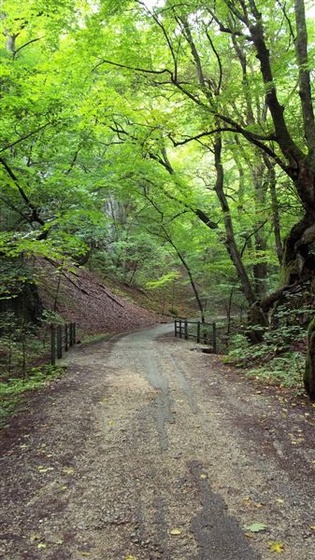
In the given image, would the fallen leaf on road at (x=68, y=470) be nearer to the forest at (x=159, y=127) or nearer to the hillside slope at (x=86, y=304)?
the forest at (x=159, y=127)

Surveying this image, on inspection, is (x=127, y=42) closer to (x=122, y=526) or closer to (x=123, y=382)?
(x=123, y=382)

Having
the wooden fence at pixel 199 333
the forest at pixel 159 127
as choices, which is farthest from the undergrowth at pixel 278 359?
the wooden fence at pixel 199 333

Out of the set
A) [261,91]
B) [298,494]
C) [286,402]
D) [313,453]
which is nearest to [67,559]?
[298,494]

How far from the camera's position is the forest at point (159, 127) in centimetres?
895

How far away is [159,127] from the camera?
11383mm

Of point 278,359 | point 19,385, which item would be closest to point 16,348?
point 19,385

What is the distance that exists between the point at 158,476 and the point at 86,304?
678 inches

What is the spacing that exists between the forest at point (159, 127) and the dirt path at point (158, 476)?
1887 millimetres

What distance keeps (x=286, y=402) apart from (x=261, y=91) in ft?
23.3

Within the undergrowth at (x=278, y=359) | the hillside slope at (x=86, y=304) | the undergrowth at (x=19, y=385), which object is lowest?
the undergrowth at (x=19, y=385)

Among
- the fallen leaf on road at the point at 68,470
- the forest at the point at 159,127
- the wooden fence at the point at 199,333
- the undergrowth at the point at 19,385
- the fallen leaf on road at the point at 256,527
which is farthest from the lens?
→ the wooden fence at the point at 199,333

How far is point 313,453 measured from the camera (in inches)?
179

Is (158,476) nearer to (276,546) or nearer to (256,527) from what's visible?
(256,527)

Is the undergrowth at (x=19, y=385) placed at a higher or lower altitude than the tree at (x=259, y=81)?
lower
